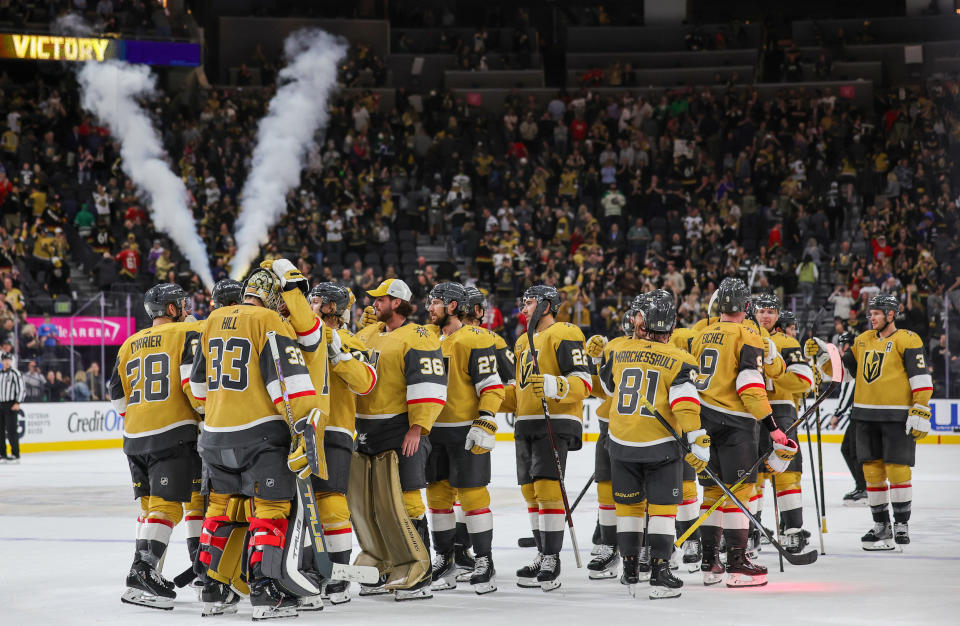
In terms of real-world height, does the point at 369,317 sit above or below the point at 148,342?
above

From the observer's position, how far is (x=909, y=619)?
21.4 ft

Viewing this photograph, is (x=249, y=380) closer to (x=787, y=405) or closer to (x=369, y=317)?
(x=369, y=317)

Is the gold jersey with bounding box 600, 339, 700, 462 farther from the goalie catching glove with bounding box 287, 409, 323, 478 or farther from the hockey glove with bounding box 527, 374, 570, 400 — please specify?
the goalie catching glove with bounding box 287, 409, 323, 478

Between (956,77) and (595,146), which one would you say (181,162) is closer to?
(595,146)

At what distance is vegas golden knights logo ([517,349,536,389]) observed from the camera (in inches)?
320

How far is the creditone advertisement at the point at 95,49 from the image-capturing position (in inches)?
1064

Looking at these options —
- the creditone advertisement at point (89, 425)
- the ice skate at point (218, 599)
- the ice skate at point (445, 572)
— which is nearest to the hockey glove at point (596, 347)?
the ice skate at point (445, 572)

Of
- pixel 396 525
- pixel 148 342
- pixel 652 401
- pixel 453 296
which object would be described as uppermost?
pixel 453 296

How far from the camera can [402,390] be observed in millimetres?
7504

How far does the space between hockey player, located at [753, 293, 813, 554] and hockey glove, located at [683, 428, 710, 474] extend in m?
1.69

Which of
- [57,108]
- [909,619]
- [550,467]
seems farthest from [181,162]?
[909,619]

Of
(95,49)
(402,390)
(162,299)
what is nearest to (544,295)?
(402,390)

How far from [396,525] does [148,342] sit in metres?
1.88

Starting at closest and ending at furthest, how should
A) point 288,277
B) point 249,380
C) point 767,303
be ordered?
point 249,380 → point 288,277 → point 767,303
